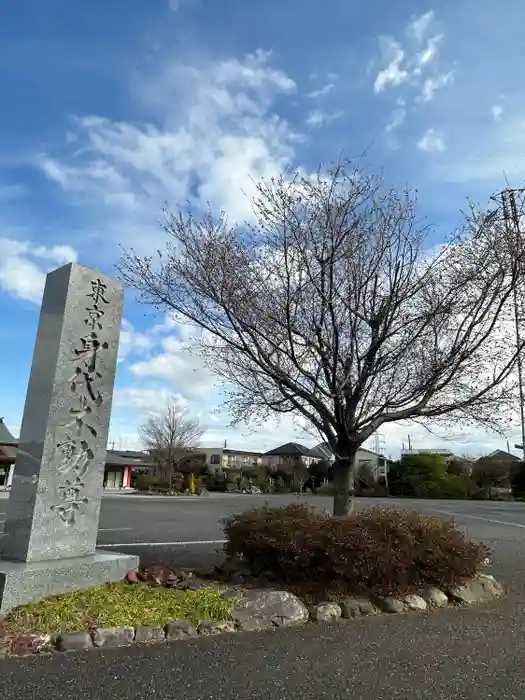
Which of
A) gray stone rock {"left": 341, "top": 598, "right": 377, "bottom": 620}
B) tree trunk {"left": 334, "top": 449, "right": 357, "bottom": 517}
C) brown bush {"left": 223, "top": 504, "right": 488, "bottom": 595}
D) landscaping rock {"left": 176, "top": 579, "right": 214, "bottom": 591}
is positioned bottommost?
gray stone rock {"left": 341, "top": 598, "right": 377, "bottom": 620}

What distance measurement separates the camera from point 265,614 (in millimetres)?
4570

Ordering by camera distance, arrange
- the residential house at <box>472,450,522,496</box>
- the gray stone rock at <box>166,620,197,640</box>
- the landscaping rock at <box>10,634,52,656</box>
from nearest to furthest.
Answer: the landscaping rock at <box>10,634,52,656</box> → the gray stone rock at <box>166,620,197,640</box> → the residential house at <box>472,450,522,496</box>

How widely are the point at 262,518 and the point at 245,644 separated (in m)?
1.94

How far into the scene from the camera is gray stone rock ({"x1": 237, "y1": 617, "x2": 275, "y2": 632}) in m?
4.40

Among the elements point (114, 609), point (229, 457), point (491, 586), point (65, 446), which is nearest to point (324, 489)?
point (229, 457)

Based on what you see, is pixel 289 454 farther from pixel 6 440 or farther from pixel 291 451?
pixel 6 440

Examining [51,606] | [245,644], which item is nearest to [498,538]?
[245,644]

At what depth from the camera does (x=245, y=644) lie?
4031 mm

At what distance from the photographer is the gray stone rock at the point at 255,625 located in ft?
14.4

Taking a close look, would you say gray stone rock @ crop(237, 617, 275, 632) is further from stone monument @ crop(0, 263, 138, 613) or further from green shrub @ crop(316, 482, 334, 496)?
green shrub @ crop(316, 482, 334, 496)

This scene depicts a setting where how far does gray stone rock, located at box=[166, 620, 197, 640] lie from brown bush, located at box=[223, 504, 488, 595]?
1.39 m

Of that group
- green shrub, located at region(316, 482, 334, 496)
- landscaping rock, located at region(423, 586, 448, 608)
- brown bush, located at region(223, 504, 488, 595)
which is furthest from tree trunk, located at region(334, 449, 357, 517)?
green shrub, located at region(316, 482, 334, 496)

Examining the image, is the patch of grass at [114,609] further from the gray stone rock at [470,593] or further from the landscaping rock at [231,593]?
the gray stone rock at [470,593]

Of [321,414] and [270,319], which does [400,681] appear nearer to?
[321,414]
